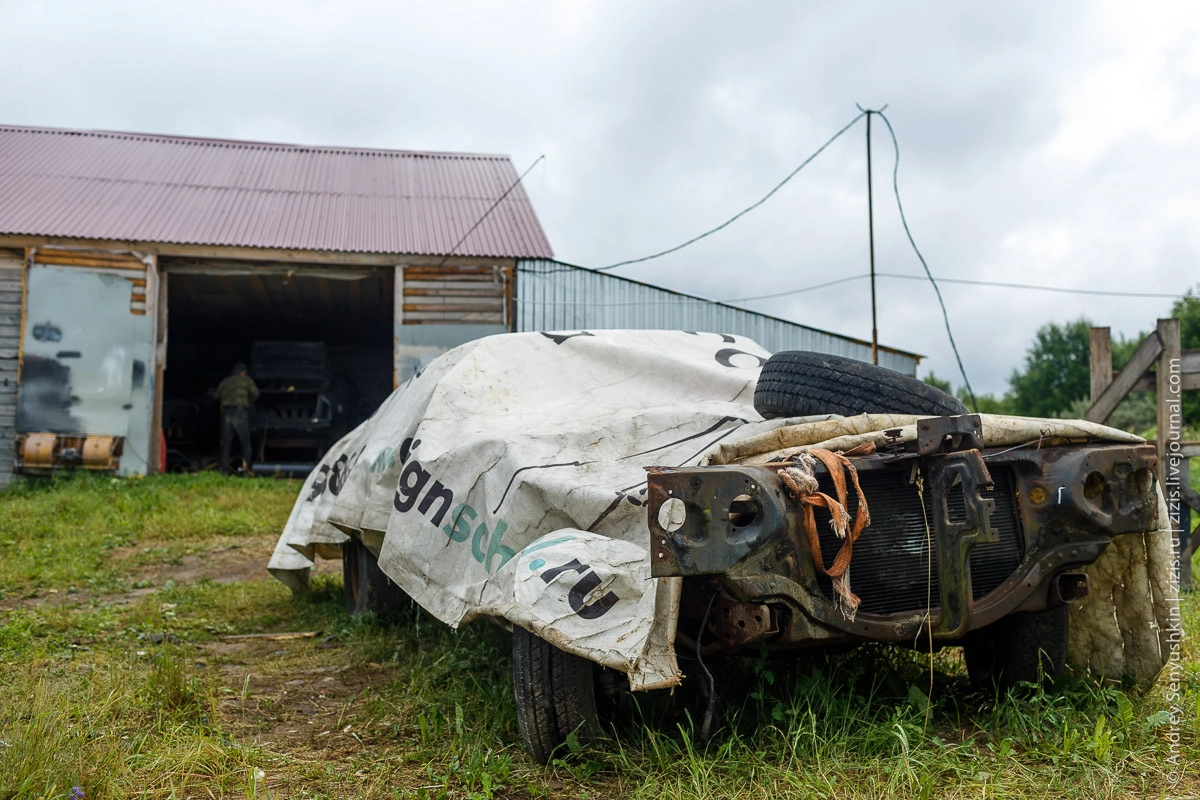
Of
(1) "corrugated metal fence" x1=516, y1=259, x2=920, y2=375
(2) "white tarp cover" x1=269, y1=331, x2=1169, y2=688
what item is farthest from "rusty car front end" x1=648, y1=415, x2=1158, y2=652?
(1) "corrugated metal fence" x1=516, y1=259, x2=920, y2=375

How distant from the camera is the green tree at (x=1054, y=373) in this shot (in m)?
47.8

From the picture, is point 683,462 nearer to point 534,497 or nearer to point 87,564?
point 534,497

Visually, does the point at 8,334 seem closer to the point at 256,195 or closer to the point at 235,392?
the point at 235,392

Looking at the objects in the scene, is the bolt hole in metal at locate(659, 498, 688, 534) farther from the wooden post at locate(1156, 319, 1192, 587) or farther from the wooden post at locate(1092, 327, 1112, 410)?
the wooden post at locate(1092, 327, 1112, 410)

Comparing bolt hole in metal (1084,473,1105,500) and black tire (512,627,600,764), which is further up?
bolt hole in metal (1084,473,1105,500)

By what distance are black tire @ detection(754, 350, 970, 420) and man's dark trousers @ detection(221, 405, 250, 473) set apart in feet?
42.3

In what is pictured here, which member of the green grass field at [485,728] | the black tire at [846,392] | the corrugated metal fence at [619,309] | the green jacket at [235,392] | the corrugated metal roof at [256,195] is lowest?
the green grass field at [485,728]

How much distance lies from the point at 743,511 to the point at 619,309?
461 inches

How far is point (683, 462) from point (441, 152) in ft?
55.6

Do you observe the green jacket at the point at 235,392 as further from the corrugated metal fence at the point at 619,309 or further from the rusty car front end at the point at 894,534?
the rusty car front end at the point at 894,534

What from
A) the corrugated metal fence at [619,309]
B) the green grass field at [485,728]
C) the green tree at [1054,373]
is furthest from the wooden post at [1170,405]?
the green tree at [1054,373]

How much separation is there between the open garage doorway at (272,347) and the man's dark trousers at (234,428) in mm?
358

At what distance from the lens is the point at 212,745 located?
2922mm

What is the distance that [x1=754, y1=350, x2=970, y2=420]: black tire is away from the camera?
10.0 feet
